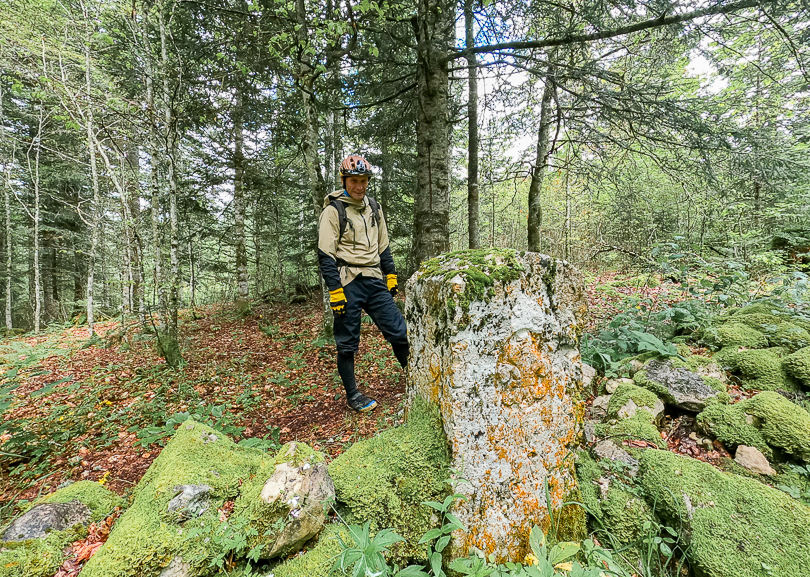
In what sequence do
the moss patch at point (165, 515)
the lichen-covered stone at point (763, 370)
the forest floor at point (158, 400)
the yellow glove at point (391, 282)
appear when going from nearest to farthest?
the moss patch at point (165, 515), the lichen-covered stone at point (763, 370), the forest floor at point (158, 400), the yellow glove at point (391, 282)

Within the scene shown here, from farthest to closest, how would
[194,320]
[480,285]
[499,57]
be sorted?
1. [194,320]
2. [499,57]
3. [480,285]

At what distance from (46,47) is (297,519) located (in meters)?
10.2

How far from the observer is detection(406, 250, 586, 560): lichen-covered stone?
1.79 m

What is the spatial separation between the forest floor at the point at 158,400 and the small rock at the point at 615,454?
5.88 ft

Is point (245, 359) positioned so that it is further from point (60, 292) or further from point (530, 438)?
point (60, 292)

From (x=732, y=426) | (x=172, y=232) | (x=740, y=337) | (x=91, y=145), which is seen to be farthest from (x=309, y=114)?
(x=740, y=337)

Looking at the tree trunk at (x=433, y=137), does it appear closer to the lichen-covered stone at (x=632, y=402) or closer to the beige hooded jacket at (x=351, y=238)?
the beige hooded jacket at (x=351, y=238)

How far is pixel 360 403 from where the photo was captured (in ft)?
12.5

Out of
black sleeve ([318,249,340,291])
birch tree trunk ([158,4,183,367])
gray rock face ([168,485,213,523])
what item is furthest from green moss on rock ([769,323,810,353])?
birch tree trunk ([158,4,183,367])

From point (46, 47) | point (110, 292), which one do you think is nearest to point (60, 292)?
point (110, 292)

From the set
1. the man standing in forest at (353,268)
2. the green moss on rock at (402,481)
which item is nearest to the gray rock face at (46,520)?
the green moss on rock at (402,481)

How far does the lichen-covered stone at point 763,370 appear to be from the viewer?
3041 millimetres

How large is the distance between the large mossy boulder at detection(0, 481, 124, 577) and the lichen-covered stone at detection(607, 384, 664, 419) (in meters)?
3.86

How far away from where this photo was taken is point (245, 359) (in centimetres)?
609
